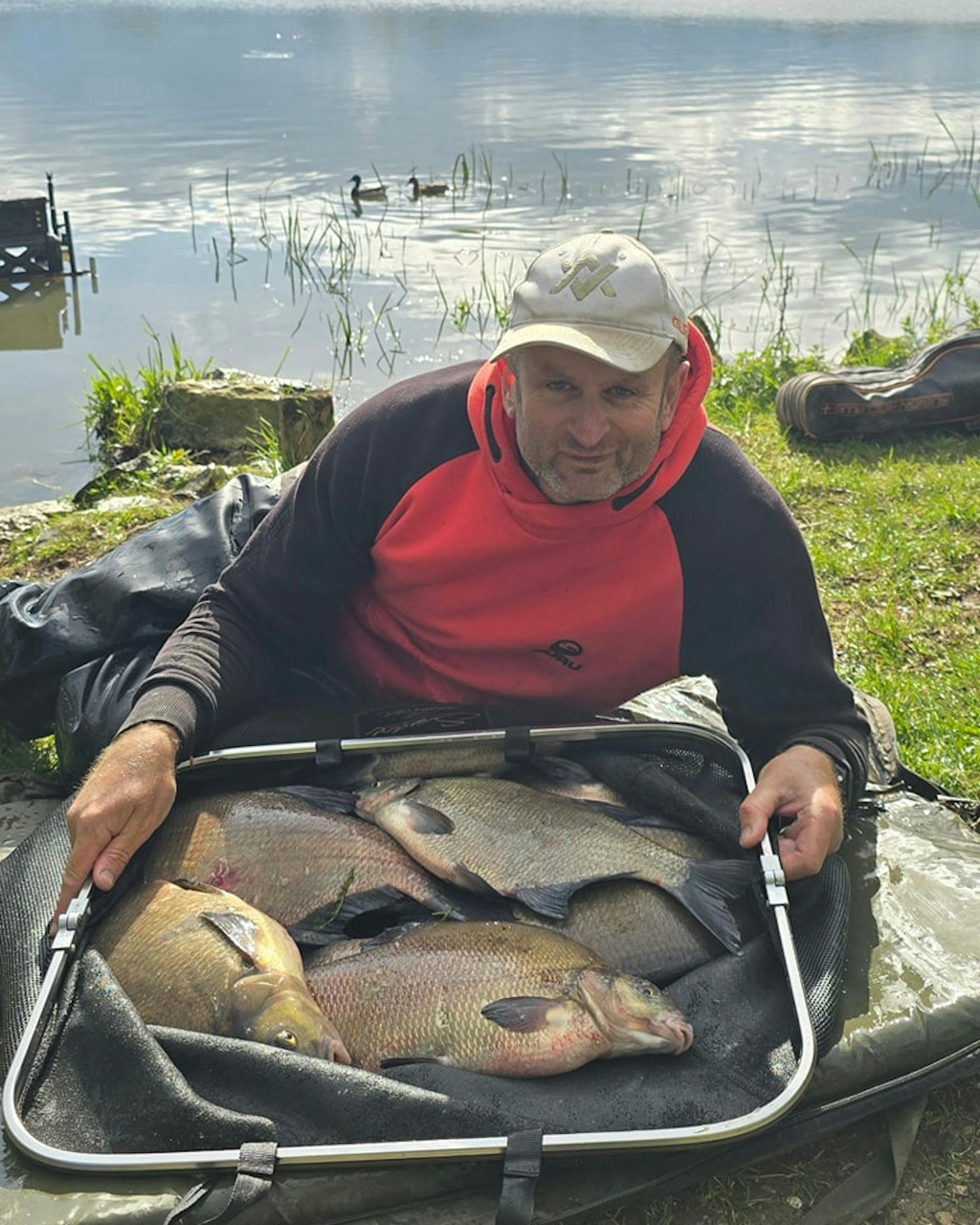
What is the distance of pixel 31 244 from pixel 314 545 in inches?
430

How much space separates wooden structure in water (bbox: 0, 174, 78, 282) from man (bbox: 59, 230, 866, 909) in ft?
34.2

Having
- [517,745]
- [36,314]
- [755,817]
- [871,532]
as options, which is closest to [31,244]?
[36,314]

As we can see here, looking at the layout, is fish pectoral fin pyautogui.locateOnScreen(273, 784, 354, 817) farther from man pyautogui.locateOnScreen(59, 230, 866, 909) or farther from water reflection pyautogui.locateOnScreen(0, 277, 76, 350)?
water reflection pyautogui.locateOnScreen(0, 277, 76, 350)

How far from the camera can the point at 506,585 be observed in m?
3.22

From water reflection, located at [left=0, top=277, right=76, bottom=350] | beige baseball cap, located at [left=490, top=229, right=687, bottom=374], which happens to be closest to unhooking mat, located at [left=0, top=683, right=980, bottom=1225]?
beige baseball cap, located at [left=490, top=229, right=687, bottom=374]

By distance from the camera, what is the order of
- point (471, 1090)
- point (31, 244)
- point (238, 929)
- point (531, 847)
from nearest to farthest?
point (471, 1090), point (238, 929), point (531, 847), point (31, 244)

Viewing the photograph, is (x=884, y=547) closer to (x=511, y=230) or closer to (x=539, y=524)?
(x=539, y=524)

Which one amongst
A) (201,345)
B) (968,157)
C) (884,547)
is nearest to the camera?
(884,547)

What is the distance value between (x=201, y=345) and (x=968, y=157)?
10837 millimetres

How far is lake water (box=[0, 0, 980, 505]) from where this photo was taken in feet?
34.5

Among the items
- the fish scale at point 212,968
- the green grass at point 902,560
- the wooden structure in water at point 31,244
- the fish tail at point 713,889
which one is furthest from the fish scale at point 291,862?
the wooden structure in water at point 31,244

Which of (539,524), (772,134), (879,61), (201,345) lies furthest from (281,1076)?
(879,61)

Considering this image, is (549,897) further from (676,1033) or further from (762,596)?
(762,596)

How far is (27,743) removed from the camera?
4.13 m
